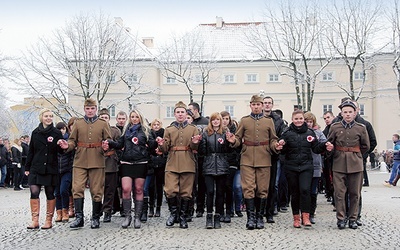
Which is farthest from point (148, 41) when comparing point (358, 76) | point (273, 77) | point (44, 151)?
point (44, 151)

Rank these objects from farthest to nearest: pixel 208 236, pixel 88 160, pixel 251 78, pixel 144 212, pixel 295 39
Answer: pixel 251 78
pixel 295 39
pixel 144 212
pixel 88 160
pixel 208 236

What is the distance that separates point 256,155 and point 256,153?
0.03 m

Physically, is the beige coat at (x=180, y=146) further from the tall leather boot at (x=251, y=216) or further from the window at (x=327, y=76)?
the window at (x=327, y=76)

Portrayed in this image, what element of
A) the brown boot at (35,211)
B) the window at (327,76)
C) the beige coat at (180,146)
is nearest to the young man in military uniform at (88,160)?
the brown boot at (35,211)

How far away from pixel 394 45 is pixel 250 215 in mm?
31129

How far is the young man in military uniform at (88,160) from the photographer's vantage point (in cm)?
920

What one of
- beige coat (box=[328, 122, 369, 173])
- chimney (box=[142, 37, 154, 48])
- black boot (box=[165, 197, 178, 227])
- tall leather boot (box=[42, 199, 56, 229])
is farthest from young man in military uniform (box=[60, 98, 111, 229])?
chimney (box=[142, 37, 154, 48])

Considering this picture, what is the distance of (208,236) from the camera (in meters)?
8.30

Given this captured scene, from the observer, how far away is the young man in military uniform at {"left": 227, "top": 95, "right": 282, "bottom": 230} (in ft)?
29.6

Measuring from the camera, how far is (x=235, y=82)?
5716 cm

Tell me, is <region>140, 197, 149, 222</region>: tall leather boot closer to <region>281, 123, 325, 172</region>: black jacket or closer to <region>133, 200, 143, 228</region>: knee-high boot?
<region>133, 200, 143, 228</region>: knee-high boot

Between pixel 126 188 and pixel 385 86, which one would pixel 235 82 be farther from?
pixel 126 188

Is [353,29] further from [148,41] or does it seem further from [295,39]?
[148,41]

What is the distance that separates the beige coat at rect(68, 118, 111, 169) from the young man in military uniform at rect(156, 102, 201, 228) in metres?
1.05
